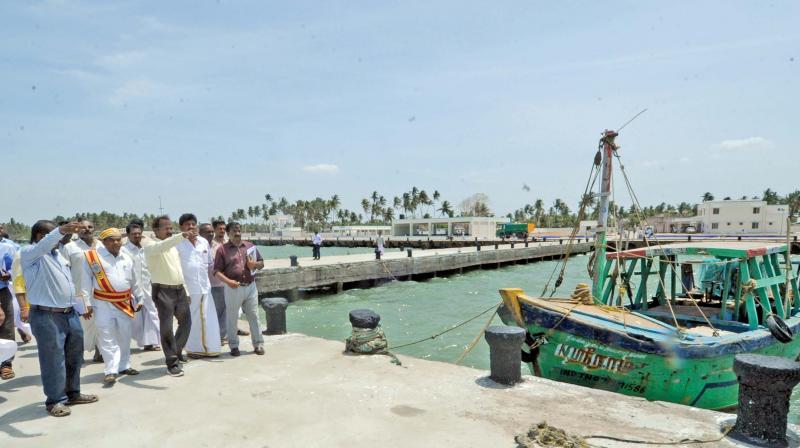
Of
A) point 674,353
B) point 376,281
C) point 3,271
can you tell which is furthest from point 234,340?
point 376,281

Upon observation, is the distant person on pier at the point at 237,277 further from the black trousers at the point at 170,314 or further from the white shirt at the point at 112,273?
the white shirt at the point at 112,273

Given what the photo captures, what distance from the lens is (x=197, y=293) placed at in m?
5.78

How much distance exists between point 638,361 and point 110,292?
6214 millimetres

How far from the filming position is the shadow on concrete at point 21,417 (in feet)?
12.7

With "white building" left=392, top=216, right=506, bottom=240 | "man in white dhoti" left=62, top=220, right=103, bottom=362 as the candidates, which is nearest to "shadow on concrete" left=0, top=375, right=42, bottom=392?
"man in white dhoti" left=62, top=220, right=103, bottom=362

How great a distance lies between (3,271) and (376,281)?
1726 centimetres

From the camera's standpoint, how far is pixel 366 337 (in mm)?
6301

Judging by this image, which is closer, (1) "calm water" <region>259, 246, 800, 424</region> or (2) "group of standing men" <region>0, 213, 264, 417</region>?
(2) "group of standing men" <region>0, 213, 264, 417</region>

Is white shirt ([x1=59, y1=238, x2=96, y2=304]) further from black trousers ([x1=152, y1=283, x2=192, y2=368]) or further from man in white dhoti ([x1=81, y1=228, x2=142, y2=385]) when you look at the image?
black trousers ([x1=152, y1=283, x2=192, y2=368])

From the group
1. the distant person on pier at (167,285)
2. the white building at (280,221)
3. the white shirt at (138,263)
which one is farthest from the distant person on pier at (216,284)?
the white building at (280,221)

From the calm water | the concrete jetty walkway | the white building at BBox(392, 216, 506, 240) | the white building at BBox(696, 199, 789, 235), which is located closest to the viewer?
the concrete jetty walkway

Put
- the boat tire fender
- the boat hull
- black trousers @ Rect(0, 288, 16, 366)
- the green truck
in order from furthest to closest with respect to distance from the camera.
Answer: the green truck, the boat tire fender, the boat hull, black trousers @ Rect(0, 288, 16, 366)

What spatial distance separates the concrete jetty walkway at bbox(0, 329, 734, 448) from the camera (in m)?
3.83

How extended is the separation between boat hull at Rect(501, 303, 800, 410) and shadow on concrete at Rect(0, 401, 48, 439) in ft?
18.1
